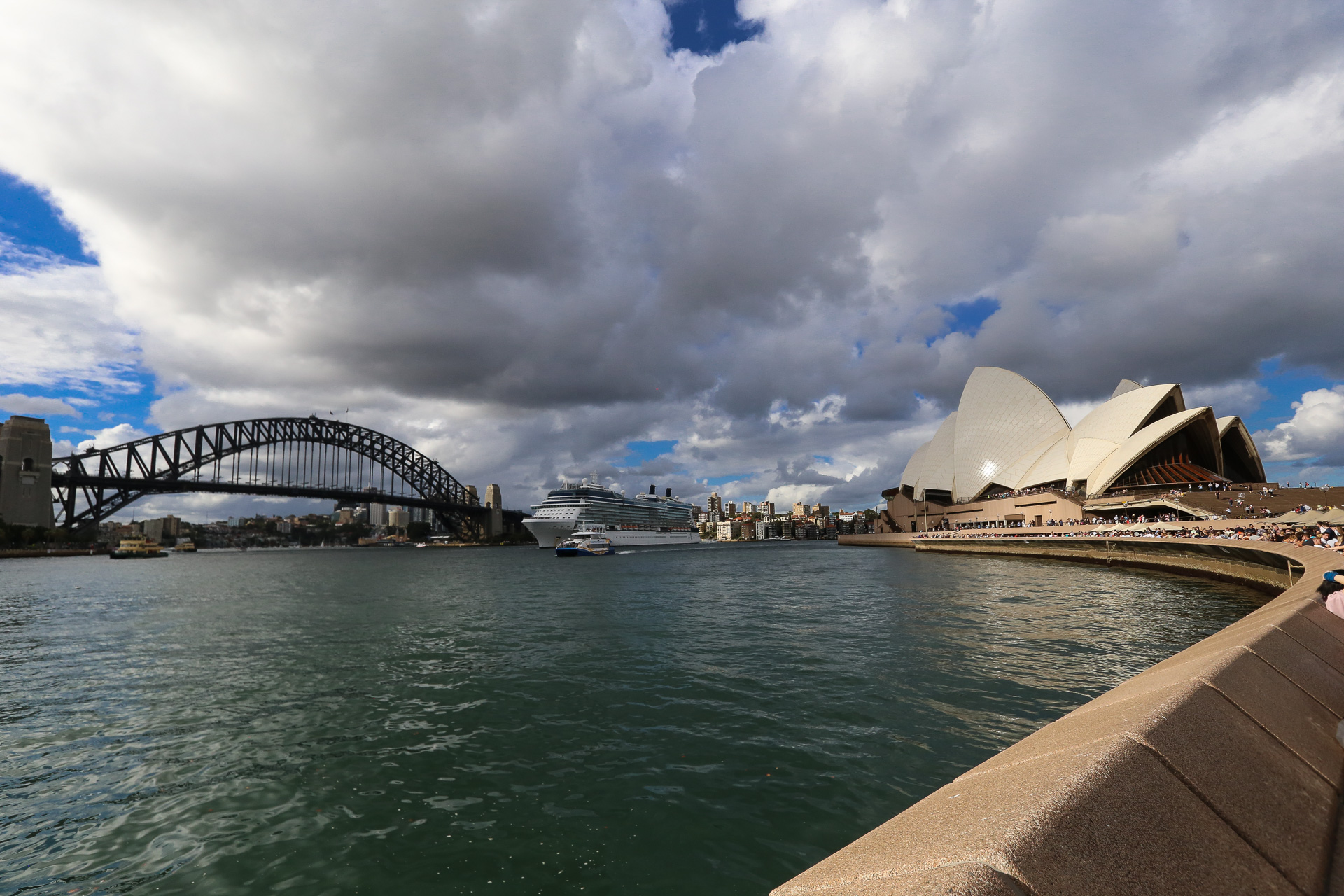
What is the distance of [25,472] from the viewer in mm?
69188

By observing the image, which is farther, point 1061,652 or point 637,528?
point 637,528

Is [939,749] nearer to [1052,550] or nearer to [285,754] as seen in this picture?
[285,754]

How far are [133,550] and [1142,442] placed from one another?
11172 cm

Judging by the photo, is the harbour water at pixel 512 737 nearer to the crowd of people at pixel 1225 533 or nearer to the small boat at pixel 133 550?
the crowd of people at pixel 1225 533

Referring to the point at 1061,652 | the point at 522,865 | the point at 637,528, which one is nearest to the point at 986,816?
the point at 522,865

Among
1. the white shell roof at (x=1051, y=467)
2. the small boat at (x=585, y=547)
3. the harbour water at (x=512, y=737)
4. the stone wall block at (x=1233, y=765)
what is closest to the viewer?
the stone wall block at (x=1233, y=765)

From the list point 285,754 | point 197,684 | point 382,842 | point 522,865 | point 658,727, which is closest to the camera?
point 522,865

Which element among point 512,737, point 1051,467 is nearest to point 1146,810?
point 512,737

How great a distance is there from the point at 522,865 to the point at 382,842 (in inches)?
52.0

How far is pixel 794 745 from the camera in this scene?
6.32 m

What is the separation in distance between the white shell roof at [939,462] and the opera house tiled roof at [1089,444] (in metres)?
0.32

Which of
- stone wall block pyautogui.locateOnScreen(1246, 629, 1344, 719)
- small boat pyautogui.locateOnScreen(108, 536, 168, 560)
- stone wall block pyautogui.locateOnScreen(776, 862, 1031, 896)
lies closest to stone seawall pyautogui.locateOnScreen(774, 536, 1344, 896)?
stone wall block pyautogui.locateOnScreen(776, 862, 1031, 896)

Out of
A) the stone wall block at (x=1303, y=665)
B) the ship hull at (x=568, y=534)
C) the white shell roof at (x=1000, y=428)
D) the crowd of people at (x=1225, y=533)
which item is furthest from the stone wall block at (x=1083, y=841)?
the ship hull at (x=568, y=534)

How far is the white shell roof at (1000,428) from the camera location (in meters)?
63.9
